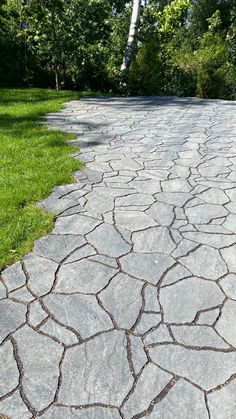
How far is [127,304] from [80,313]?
14.2 inches

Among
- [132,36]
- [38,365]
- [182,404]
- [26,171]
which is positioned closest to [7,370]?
[38,365]

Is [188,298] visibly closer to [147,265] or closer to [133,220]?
[147,265]

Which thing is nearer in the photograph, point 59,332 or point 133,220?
point 59,332

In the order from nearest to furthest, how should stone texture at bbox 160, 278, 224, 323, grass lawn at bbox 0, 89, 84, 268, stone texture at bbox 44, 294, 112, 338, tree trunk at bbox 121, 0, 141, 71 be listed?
stone texture at bbox 44, 294, 112, 338 < stone texture at bbox 160, 278, 224, 323 < grass lawn at bbox 0, 89, 84, 268 < tree trunk at bbox 121, 0, 141, 71

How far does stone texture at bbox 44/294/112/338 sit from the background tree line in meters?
9.76

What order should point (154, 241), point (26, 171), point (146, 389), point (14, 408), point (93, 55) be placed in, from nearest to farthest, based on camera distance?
1. point (14, 408)
2. point (146, 389)
3. point (154, 241)
4. point (26, 171)
5. point (93, 55)

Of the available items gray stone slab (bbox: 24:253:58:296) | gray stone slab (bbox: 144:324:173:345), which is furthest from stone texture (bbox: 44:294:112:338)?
gray stone slab (bbox: 144:324:173:345)

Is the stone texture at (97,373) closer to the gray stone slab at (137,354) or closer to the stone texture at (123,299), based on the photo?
the gray stone slab at (137,354)

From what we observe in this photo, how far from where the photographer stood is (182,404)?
205 centimetres

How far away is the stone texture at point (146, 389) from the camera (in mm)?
2027

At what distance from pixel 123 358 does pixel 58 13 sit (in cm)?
1077

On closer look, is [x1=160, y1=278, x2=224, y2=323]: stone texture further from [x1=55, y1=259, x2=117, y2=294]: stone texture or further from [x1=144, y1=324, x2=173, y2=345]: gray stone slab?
[x1=55, y1=259, x2=117, y2=294]: stone texture

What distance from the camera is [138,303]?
275 centimetres

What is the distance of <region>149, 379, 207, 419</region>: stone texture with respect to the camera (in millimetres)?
1998
